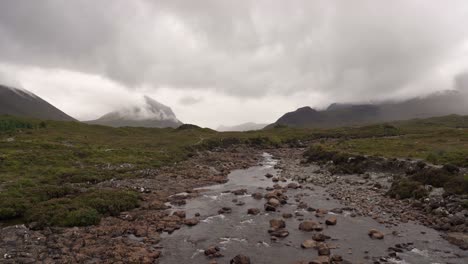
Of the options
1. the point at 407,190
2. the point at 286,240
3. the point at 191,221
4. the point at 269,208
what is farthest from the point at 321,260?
the point at 407,190

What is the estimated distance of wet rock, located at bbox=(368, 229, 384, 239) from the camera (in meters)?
27.7

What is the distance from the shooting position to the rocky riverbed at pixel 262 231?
2464 centimetres

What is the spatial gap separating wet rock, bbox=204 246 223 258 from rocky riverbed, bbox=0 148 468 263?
76mm

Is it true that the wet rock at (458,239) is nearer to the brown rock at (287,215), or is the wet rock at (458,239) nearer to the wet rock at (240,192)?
the brown rock at (287,215)

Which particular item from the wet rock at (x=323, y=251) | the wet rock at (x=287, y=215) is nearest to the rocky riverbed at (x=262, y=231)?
the wet rock at (x=323, y=251)

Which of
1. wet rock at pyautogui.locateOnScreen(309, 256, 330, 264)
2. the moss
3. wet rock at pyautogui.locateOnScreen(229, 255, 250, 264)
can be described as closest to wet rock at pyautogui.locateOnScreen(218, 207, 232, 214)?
wet rock at pyautogui.locateOnScreen(229, 255, 250, 264)

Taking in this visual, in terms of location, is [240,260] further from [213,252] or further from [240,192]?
[240,192]

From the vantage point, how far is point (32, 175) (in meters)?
49.2

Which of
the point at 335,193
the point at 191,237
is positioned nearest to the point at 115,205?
the point at 191,237

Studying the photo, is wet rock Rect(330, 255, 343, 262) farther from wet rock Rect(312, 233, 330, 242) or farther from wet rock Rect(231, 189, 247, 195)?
wet rock Rect(231, 189, 247, 195)

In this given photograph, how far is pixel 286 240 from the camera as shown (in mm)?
28172

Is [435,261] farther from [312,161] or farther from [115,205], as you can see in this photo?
[312,161]

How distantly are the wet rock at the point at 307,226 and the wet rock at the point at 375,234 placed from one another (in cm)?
474

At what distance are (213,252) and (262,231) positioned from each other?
6414 mm
